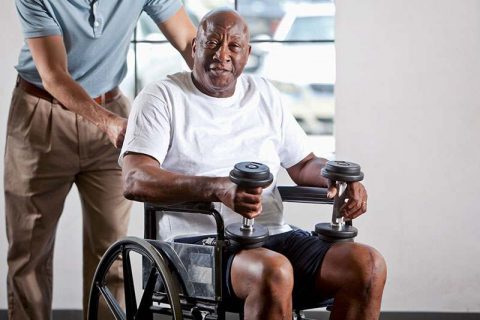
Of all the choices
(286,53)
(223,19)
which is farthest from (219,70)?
(286,53)

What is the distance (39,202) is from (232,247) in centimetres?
106

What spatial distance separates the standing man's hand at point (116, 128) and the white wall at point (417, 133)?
4.52 ft

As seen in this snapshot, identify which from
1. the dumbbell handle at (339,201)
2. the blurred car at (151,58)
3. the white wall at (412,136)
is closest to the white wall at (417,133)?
the white wall at (412,136)

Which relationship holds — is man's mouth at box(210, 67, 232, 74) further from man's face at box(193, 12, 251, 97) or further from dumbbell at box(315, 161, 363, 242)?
dumbbell at box(315, 161, 363, 242)

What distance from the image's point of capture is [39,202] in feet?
10.0

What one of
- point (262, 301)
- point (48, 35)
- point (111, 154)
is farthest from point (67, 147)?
point (262, 301)

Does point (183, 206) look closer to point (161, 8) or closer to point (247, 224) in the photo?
point (247, 224)

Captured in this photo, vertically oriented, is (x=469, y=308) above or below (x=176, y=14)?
below

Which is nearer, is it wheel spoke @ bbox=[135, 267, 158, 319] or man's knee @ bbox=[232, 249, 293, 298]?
man's knee @ bbox=[232, 249, 293, 298]

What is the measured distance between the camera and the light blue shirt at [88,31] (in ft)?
9.36

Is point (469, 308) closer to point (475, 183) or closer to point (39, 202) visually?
point (475, 183)

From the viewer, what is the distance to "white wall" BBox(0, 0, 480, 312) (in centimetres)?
366

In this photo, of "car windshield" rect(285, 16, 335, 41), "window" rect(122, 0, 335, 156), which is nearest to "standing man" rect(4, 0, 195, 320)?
"window" rect(122, 0, 335, 156)

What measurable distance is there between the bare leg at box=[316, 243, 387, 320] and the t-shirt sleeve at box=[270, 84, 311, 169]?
52 centimetres
